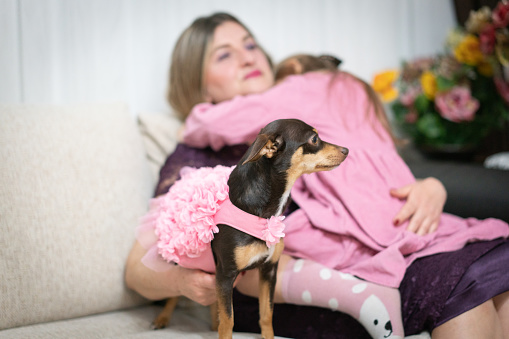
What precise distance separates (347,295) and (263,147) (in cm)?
52

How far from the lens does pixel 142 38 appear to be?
166 cm

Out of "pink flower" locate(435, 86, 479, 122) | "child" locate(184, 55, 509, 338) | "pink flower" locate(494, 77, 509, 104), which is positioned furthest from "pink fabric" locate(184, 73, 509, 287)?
"pink flower" locate(494, 77, 509, 104)

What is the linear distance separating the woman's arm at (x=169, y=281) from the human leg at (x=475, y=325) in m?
0.56

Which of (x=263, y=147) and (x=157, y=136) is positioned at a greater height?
(x=263, y=147)

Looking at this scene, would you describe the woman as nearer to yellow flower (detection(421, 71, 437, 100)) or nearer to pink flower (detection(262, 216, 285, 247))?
pink flower (detection(262, 216, 285, 247))

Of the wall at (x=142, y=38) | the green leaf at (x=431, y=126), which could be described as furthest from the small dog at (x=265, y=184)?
the green leaf at (x=431, y=126)

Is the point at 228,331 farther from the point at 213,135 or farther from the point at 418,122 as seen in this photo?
the point at 418,122

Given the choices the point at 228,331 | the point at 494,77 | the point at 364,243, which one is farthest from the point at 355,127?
the point at 494,77

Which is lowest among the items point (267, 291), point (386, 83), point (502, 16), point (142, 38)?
point (267, 291)

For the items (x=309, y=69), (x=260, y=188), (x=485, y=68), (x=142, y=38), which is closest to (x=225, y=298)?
(x=260, y=188)

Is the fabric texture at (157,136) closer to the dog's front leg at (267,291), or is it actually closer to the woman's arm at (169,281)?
the woman's arm at (169,281)

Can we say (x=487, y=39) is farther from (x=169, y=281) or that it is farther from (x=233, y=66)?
(x=169, y=281)

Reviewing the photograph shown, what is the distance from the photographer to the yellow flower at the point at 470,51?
1867mm

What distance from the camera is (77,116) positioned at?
1313 mm
